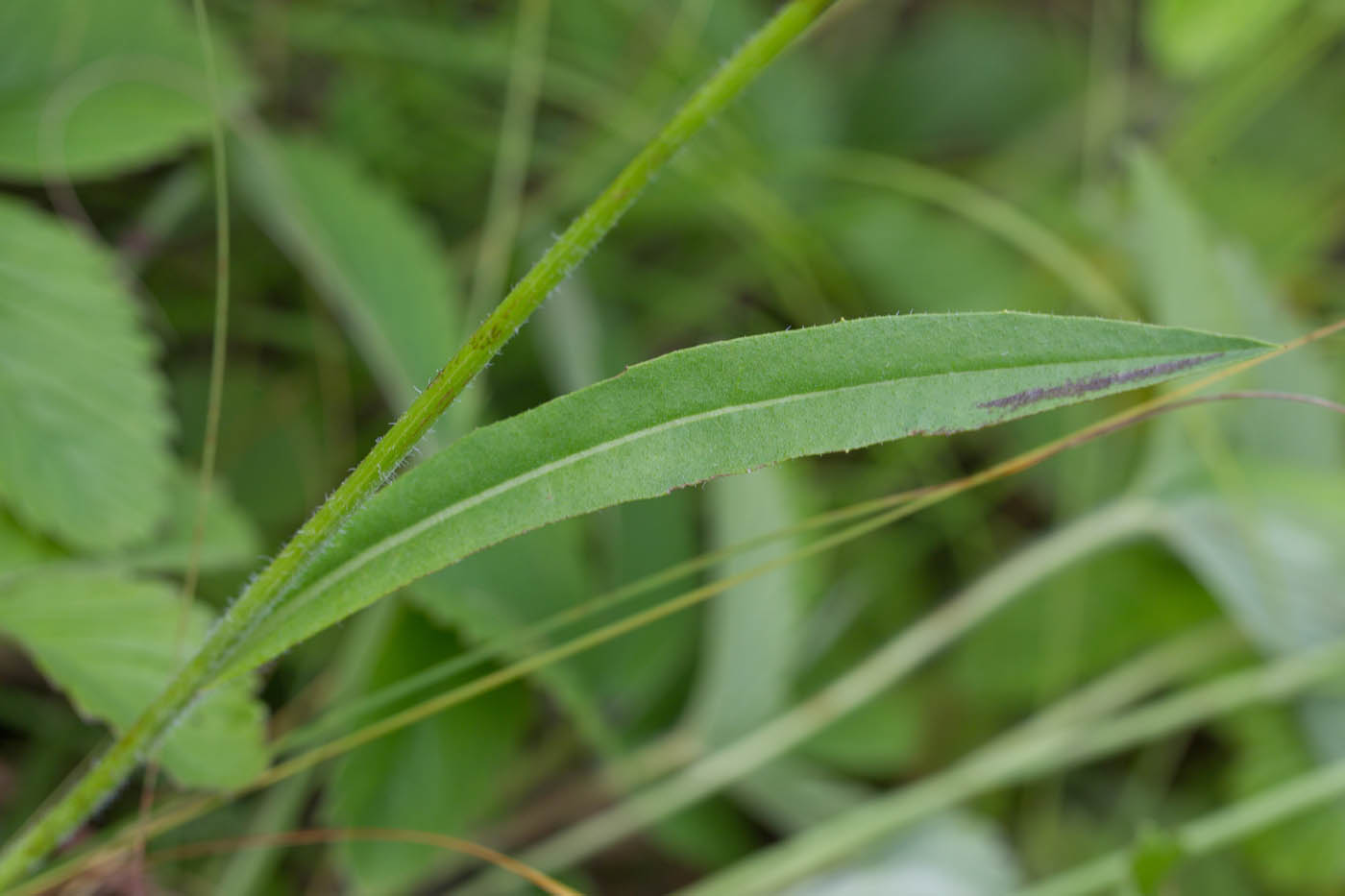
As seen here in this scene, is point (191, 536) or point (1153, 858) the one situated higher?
point (191, 536)

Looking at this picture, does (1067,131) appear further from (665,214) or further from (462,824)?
(462,824)

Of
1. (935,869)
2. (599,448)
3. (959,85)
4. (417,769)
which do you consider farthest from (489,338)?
(959,85)

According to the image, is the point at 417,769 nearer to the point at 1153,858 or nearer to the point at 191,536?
the point at 191,536

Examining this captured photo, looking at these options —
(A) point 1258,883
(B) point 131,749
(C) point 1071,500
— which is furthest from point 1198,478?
(B) point 131,749

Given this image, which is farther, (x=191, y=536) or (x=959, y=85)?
(x=959, y=85)

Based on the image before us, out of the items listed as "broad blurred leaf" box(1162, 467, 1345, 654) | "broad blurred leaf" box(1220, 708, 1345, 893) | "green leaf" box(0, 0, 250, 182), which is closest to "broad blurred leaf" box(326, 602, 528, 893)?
"green leaf" box(0, 0, 250, 182)

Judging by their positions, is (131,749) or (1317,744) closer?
(131,749)
